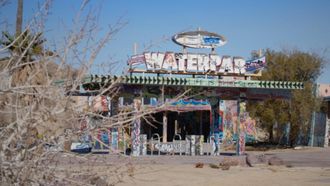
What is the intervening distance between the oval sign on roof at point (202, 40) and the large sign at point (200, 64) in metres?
1.51

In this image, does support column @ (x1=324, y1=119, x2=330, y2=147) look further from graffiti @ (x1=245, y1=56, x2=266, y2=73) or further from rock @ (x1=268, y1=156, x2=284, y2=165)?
rock @ (x1=268, y1=156, x2=284, y2=165)

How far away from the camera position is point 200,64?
2498 centimetres

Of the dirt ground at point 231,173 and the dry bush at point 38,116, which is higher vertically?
the dry bush at point 38,116

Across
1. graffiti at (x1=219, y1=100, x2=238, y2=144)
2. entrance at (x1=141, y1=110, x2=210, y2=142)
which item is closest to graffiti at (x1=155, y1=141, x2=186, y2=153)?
entrance at (x1=141, y1=110, x2=210, y2=142)

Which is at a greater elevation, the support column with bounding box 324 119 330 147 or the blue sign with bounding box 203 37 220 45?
the blue sign with bounding box 203 37 220 45

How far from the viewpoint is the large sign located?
24.1 meters

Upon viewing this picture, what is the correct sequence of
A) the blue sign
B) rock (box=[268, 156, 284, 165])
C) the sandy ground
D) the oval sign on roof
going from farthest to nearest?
the blue sign < the oval sign on roof < rock (box=[268, 156, 284, 165]) < the sandy ground

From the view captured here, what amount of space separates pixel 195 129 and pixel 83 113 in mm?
30779

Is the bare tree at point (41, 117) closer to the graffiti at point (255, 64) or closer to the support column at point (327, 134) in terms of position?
the graffiti at point (255, 64)

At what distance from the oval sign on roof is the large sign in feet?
4.95

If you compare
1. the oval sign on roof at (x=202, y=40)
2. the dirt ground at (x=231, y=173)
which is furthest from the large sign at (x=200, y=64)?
the dirt ground at (x=231, y=173)

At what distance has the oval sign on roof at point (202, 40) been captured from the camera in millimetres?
26250

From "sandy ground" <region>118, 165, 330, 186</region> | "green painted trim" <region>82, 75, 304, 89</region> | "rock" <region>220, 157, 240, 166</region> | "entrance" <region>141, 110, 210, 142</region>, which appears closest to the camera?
"sandy ground" <region>118, 165, 330, 186</region>

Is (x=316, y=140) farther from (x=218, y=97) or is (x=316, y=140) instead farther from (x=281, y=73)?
(x=218, y=97)
